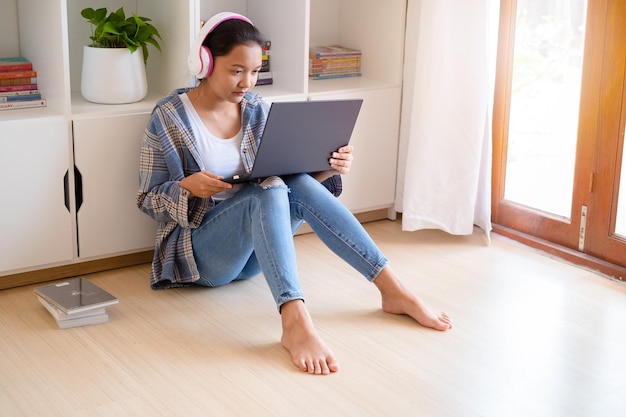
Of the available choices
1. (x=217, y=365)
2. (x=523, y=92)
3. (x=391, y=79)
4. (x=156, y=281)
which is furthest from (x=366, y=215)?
(x=217, y=365)

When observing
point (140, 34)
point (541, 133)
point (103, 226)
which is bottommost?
point (103, 226)

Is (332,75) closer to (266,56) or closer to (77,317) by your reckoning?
(266,56)

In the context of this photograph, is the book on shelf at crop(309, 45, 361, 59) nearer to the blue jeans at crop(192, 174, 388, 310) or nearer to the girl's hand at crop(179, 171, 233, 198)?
the blue jeans at crop(192, 174, 388, 310)

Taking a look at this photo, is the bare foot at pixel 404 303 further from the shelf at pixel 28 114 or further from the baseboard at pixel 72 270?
the shelf at pixel 28 114

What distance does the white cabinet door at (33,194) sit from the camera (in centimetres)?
245

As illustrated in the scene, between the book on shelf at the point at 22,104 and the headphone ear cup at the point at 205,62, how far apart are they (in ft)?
1.78

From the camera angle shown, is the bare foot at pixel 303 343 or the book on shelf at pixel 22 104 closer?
the bare foot at pixel 303 343

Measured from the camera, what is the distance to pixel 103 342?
2256 millimetres

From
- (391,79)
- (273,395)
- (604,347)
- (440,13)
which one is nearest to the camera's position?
(273,395)

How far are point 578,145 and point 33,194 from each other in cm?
171

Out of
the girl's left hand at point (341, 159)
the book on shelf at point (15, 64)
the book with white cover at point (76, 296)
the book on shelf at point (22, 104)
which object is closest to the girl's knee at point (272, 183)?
the girl's left hand at point (341, 159)

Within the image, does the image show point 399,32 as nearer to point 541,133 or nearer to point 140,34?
point 541,133

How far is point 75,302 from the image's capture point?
2350 mm

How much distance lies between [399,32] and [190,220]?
3.82 feet
